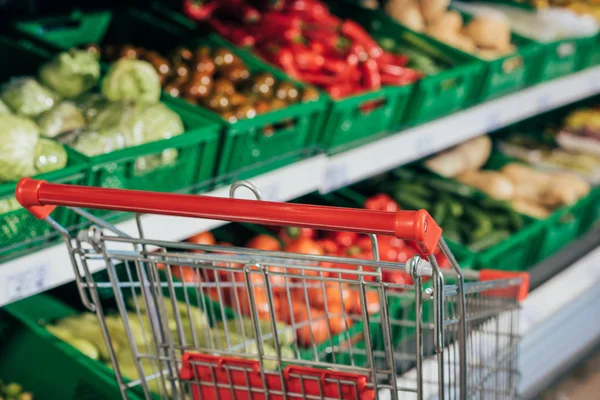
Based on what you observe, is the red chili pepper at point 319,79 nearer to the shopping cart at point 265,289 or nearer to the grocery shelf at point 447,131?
the grocery shelf at point 447,131

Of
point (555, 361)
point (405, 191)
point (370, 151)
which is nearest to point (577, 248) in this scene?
point (555, 361)

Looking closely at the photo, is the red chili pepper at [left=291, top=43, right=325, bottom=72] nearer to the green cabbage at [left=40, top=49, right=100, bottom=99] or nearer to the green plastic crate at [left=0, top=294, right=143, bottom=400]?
the green cabbage at [left=40, top=49, right=100, bottom=99]

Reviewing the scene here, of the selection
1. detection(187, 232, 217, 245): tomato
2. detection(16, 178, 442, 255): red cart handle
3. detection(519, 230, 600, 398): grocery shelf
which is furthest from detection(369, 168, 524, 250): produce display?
detection(16, 178, 442, 255): red cart handle

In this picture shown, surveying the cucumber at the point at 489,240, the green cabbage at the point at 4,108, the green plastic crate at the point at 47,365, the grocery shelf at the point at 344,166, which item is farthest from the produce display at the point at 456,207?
the green cabbage at the point at 4,108

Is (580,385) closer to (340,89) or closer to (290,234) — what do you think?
(290,234)

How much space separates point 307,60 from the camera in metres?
2.66

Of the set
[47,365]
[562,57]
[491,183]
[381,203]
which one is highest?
[562,57]

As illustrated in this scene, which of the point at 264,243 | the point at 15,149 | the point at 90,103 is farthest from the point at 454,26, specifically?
the point at 15,149

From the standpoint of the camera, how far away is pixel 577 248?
346 cm

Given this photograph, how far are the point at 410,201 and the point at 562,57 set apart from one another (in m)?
0.94

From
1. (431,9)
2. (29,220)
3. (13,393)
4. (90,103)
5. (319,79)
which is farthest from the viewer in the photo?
(431,9)

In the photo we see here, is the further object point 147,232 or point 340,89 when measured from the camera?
point 340,89

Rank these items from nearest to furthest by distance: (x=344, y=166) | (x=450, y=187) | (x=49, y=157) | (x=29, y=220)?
(x=29, y=220) → (x=49, y=157) → (x=344, y=166) → (x=450, y=187)

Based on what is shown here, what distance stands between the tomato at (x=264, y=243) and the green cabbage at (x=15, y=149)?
1035 mm
